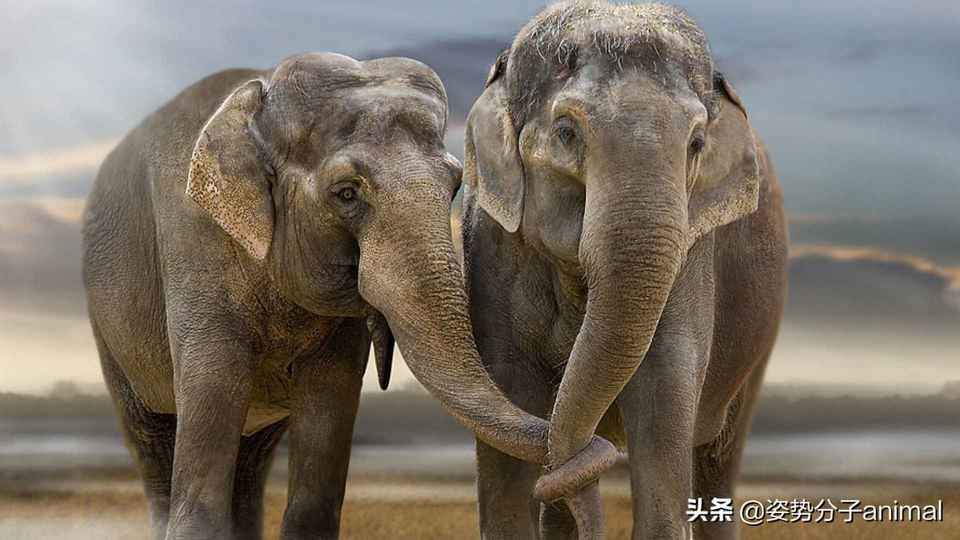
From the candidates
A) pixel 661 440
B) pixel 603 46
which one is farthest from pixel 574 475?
pixel 603 46

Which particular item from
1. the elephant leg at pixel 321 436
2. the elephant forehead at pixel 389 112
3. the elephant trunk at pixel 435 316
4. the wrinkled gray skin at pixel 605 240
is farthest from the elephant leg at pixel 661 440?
the elephant leg at pixel 321 436

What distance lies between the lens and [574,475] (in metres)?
4.10

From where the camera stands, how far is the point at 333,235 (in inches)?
189

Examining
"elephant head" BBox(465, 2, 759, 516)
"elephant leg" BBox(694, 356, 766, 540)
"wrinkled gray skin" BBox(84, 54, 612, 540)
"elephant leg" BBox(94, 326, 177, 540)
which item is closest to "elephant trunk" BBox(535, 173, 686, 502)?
"elephant head" BBox(465, 2, 759, 516)

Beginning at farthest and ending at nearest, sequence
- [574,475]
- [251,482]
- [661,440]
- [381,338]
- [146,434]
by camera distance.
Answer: [251,482], [146,434], [381,338], [661,440], [574,475]

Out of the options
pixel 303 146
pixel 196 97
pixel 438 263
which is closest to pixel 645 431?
pixel 438 263

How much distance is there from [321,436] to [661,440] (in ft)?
4.04

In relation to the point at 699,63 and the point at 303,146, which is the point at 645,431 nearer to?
the point at 699,63

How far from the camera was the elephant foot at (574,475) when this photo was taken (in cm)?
410

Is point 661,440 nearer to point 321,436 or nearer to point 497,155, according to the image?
point 497,155

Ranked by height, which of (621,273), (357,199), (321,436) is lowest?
(321,436)

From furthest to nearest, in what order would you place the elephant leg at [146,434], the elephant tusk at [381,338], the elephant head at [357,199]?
the elephant leg at [146,434] < the elephant tusk at [381,338] < the elephant head at [357,199]

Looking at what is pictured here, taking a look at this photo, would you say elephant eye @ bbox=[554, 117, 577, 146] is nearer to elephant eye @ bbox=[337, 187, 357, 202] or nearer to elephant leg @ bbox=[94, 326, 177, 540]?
elephant eye @ bbox=[337, 187, 357, 202]

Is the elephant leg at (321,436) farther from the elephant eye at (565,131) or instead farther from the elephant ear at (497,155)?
the elephant eye at (565,131)
